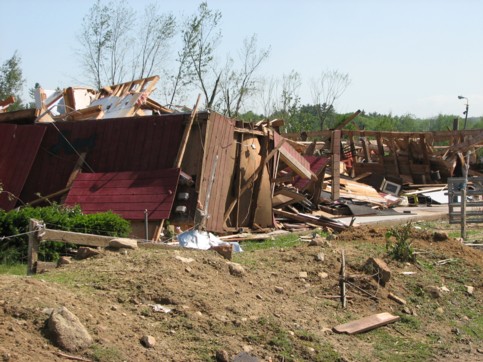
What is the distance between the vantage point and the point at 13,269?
34.3ft

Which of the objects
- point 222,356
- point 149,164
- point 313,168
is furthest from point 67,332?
point 313,168

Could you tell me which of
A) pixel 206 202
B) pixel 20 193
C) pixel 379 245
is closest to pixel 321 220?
pixel 206 202

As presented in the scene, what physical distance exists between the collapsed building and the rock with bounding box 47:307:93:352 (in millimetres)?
8035

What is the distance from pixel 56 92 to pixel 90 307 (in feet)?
48.5

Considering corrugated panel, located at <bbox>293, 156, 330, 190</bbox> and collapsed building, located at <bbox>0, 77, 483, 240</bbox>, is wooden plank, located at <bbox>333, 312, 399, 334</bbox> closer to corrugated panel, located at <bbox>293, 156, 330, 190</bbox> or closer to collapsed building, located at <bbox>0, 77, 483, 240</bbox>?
collapsed building, located at <bbox>0, 77, 483, 240</bbox>

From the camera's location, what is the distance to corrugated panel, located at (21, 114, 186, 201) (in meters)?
15.6

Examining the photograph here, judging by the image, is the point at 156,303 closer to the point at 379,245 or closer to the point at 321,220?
the point at 379,245

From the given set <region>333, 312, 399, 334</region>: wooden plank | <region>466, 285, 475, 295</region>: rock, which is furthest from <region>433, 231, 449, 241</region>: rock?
<region>333, 312, 399, 334</region>: wooden plank

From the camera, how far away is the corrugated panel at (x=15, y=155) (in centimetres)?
1655

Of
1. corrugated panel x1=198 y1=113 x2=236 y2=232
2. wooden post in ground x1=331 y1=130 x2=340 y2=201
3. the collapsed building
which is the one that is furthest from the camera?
wooden post in ground x1=331 y1=130 x2=340 y2=201

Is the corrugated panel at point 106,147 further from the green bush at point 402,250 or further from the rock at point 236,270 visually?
the rock at point 236,270

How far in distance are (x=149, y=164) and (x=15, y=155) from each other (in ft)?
12.2

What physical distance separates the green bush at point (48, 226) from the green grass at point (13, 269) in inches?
9.0

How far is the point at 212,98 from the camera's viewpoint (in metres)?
45.2
